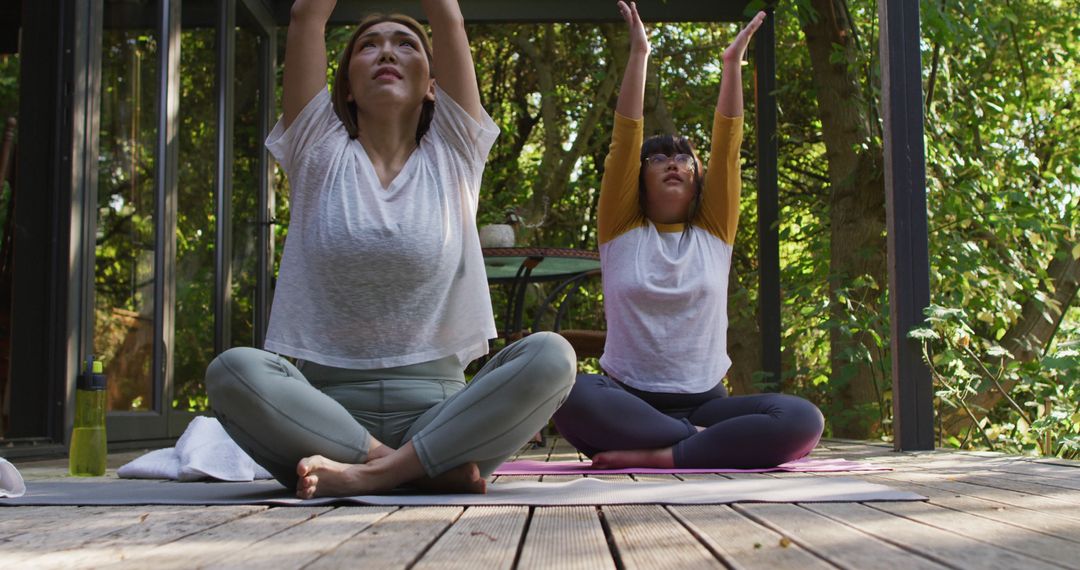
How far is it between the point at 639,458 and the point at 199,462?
1059 millimetres

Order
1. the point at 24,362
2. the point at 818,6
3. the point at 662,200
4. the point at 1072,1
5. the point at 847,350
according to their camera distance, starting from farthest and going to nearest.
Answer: the point at 1072,1
the point at 818,6
the point at 847,350
the point at 24,362
the point at 662,200

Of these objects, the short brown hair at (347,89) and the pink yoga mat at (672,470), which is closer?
the short brown hair at (347,89)

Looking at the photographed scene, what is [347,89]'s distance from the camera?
7.70 feet

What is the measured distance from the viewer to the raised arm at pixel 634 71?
10.2 feet

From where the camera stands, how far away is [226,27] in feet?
17.9

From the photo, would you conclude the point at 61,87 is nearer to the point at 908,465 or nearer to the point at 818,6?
the point at 908,465

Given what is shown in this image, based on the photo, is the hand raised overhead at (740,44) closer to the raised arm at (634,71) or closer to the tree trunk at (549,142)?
the raised arm at (634,71)

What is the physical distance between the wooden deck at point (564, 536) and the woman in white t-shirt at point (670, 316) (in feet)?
3.16

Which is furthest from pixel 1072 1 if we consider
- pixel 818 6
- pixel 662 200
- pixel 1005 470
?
pixel 1005 470

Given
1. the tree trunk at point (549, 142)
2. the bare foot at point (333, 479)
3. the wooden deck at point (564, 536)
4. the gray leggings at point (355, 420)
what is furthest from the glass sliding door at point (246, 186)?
the wooden deck at point (564, 536)

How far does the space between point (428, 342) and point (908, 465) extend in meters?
1.43

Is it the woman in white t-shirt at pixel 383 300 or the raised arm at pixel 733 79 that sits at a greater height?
the raised arm at pixel 733 79

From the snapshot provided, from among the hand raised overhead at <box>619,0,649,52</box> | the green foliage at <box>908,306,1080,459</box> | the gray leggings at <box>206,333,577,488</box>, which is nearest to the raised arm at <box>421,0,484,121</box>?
the gray leggings at <box>206,333,577,488</box>

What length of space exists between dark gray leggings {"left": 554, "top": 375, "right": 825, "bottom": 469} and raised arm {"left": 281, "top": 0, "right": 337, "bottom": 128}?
46.0 inches
